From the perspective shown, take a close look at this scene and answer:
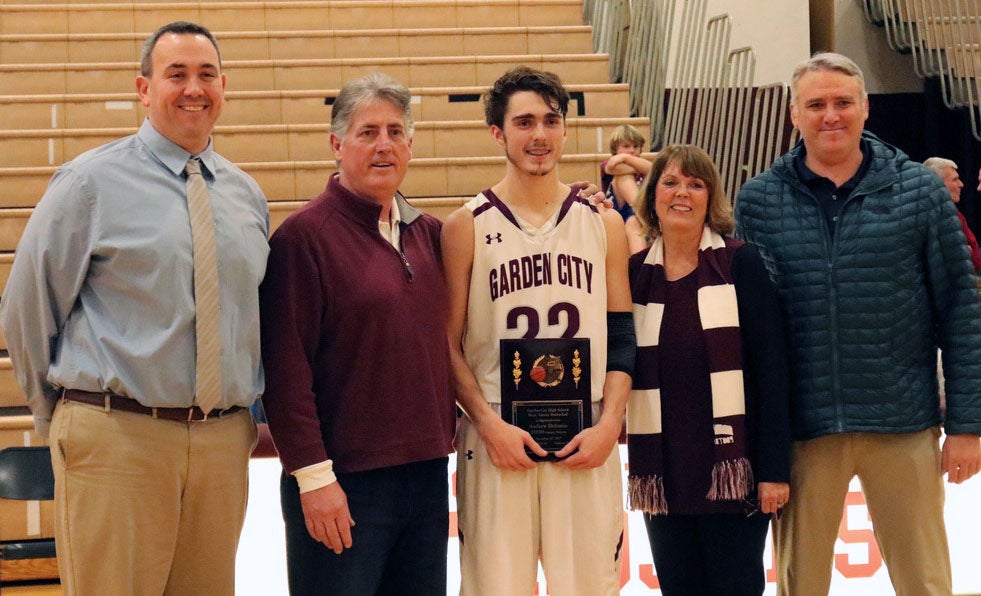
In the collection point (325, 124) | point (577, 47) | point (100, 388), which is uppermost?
point (577, 47)

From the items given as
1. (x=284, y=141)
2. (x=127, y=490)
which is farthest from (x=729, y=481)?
(x=284, y=141)

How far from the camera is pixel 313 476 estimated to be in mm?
2639

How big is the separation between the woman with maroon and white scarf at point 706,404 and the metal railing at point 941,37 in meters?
5.23

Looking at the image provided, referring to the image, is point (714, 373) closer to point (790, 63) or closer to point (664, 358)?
point (664, 358)

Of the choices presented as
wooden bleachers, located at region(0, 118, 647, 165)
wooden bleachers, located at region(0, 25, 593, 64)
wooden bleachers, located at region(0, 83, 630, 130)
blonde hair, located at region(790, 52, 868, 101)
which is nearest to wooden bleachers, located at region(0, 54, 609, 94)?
wooden bleachers, located at region(0, 83, 630, 130)

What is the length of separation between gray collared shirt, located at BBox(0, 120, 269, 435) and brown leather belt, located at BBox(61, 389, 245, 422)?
0.08 ft

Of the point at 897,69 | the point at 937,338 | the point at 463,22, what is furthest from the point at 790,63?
the point at 937,338

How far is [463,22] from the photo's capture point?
7953 millimetres

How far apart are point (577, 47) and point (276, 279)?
5290mm

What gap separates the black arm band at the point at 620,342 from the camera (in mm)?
2975

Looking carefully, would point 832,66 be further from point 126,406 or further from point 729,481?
point 126,406

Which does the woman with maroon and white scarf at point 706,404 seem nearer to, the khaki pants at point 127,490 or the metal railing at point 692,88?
the khaki pants at point 127,490

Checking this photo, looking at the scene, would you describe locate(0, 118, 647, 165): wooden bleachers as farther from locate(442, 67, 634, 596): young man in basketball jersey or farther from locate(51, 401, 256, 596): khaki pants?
locate(51, 401, 256, 596): khaki pants

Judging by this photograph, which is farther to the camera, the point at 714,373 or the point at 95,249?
the point at 714,373
